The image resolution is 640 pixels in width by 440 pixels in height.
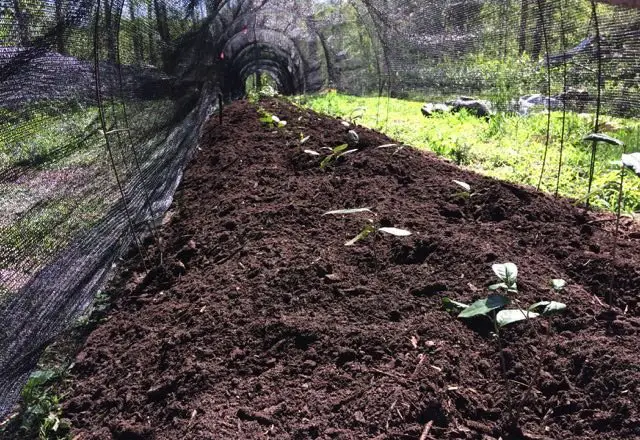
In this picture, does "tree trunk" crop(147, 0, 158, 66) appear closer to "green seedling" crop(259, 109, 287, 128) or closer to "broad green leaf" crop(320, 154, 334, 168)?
"green seedling" crop(259, 109, 287, 128)

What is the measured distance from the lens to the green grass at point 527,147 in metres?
4.01

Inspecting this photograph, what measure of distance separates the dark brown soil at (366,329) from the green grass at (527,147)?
0.80m

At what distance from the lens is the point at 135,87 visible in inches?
140

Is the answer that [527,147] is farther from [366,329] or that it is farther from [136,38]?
[366,329]

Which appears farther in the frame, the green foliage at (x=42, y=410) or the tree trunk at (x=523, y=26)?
the tree trunk at (x=523, y=26)

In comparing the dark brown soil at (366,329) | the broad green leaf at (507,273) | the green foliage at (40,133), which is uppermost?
the green foliage at (40,133)

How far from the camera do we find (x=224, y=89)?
738 cm

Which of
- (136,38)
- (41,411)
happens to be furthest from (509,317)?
(136,38)

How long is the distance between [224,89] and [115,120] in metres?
4.32

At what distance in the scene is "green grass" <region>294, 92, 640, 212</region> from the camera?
4.01 m

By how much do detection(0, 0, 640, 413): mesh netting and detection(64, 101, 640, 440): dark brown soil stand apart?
11.9 inches

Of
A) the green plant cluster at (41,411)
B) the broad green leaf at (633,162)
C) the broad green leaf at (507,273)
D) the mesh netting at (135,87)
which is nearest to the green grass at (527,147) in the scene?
the mesh netting at (135,87)

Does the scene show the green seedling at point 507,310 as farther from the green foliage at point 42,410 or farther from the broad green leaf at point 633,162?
the green foliage at point 42,410

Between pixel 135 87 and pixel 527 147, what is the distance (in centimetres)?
347
